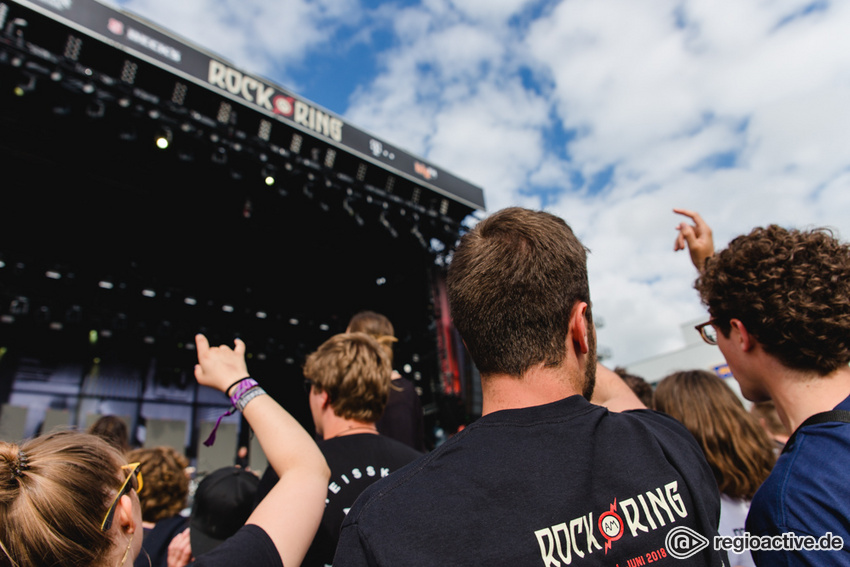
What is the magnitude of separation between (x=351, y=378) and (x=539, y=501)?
1.18 m

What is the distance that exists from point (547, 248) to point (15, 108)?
8.71m

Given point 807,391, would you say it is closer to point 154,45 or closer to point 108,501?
point 108,501

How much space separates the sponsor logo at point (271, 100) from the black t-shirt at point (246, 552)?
7067 mm

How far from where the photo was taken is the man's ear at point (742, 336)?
1.37 m

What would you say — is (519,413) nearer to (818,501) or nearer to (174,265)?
(818,501)

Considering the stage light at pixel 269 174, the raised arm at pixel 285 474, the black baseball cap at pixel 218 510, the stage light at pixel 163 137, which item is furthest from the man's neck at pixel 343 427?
the stage light at pixel 269 174

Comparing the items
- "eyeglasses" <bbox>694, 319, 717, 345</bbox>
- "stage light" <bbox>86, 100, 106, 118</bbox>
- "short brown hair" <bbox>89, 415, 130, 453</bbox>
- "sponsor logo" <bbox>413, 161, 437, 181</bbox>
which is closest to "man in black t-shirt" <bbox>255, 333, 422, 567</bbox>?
"eyeglasses" <bbox>694, 319, 717, 345</bbox>

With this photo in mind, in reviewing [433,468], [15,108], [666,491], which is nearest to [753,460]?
[666,491]

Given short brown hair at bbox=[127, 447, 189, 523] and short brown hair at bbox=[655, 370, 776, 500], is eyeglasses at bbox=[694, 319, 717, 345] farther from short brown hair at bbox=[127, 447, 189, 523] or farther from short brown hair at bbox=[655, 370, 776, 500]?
short brown hair at bbox=[127, 447, 189, 523]

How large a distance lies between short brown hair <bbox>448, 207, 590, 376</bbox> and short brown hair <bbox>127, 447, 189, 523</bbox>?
221 cm

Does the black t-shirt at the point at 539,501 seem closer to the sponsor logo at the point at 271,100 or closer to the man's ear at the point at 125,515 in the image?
the man's ear at the point at 125,515

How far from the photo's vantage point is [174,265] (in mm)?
10797

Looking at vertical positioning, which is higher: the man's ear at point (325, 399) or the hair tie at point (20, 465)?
the man's ear at point (325, 399)

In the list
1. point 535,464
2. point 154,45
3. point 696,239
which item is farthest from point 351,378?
point 154,45
